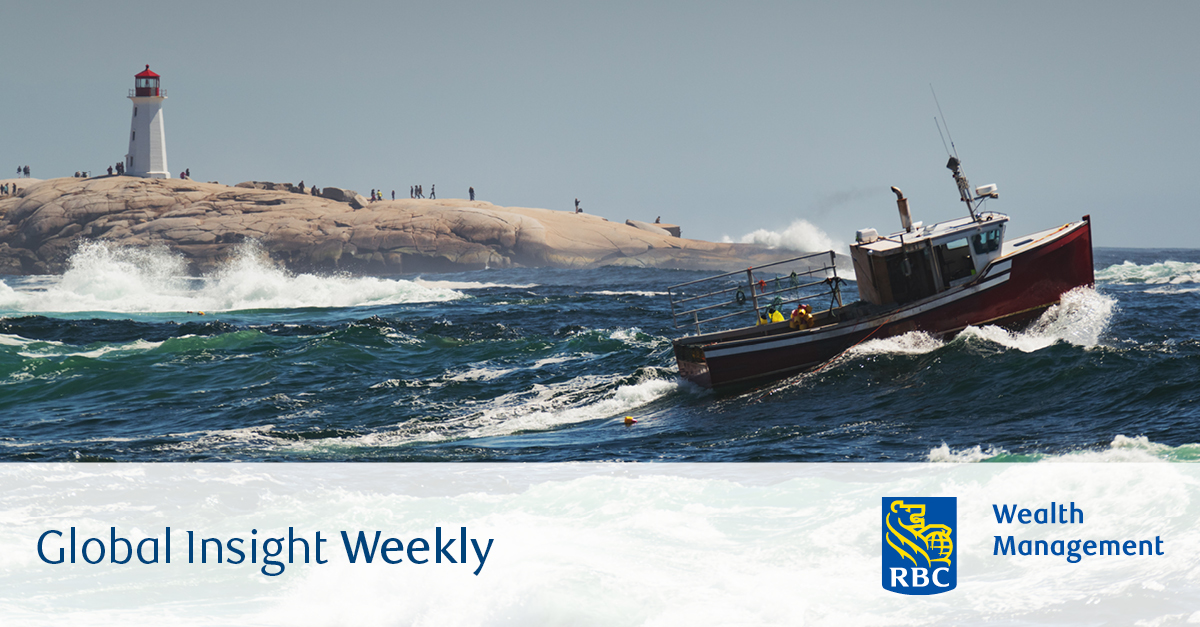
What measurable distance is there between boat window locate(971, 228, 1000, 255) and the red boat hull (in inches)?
20.5

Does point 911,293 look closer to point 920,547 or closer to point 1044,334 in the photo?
point 1044,334

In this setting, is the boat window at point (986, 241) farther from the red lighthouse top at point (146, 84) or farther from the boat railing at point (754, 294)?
the red lighthouse top at point (146, 84)

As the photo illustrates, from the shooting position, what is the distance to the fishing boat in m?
15.4

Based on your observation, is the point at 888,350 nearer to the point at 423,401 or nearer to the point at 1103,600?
the point at 423,401

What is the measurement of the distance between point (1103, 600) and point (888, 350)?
359 inches

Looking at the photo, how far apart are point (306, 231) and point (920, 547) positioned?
64.3 m

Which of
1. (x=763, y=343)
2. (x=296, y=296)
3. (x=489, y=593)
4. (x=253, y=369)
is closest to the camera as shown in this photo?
(x=489, y=593)

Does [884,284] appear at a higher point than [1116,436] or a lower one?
higher

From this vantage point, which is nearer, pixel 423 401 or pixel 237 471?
pixel 237 471

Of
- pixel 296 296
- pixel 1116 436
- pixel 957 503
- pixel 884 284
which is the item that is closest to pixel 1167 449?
pixel 1116 436

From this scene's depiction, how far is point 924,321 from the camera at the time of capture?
15.8 metres

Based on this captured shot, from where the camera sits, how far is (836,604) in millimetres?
6785

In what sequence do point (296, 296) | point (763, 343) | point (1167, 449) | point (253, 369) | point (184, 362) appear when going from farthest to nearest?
1. point (296, 296)
2. point (184, 362)
3. point (253, 369)
4. point (763, 343)
5. point (1167, 449)

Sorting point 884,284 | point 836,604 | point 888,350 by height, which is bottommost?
point 836,604
